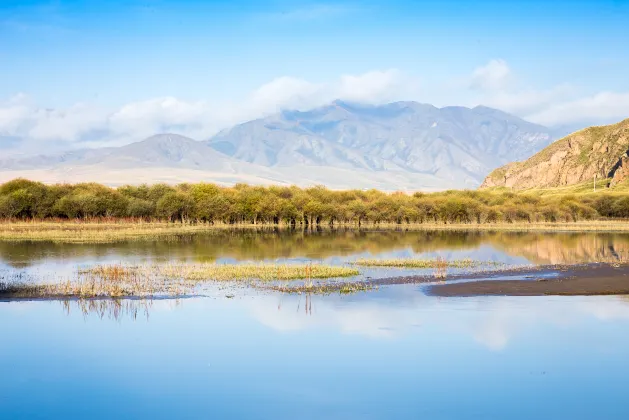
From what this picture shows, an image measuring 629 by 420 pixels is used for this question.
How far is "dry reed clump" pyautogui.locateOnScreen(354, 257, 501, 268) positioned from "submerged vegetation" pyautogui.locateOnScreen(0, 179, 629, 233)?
55570 millimetres

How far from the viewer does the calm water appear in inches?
598

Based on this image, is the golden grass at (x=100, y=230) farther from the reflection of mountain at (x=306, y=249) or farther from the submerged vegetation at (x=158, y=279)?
the submerged vegetation at (x=158, y=279)

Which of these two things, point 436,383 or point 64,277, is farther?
point 64,277

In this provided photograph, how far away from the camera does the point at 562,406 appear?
15.1 meters

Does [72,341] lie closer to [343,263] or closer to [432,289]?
[432,289]

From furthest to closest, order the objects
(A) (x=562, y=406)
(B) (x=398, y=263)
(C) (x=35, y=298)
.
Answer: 1. (B) (x=398, y=263)
2. (C) (x=35, y=298)
3. (A) (x=562, y=406)

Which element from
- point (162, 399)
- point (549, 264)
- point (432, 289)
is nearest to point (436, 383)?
point (162, 399)

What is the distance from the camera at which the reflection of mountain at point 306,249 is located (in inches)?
1758

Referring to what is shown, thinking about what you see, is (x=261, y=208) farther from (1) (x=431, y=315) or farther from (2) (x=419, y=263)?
(1) (x=431, y=315)

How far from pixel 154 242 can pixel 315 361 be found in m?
42.9

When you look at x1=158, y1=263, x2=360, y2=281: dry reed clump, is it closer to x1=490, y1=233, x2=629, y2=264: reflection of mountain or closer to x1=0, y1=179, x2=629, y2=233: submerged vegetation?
x1=490, y1=233, x2=629, y2=264: reflection of mountain

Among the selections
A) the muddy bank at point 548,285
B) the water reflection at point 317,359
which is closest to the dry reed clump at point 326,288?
the water reflection at point 317,359

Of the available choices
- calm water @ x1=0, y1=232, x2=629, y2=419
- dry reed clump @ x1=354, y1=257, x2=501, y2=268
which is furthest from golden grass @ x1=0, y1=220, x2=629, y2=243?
calm water @ x1=0, y1=232, x2=629, y2=419

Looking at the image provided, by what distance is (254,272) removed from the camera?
35.0m
